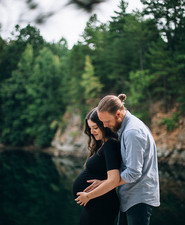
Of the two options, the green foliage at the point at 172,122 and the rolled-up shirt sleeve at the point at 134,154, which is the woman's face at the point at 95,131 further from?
the green foliage at the point at 172,122

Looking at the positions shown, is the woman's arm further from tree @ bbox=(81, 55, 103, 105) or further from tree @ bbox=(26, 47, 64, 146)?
tree @ bbox=(26, 47, 64, 146)

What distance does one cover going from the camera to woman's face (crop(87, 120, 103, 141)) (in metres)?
1.90

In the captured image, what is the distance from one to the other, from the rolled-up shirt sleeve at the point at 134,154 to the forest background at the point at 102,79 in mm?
5078

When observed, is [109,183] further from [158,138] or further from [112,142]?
[158,138]

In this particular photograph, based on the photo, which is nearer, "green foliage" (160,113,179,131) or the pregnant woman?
the pregnant woman

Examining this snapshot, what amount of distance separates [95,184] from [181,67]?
11571mm

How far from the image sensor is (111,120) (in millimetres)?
1657

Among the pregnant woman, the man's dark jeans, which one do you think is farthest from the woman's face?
the man's dark jeans

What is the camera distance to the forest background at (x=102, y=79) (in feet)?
41.5

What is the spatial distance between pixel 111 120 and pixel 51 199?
6368 mm

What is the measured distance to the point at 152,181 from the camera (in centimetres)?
166

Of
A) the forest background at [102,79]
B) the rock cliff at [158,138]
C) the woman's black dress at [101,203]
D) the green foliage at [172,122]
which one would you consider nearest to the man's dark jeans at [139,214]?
the woman's black dress at [101,203]

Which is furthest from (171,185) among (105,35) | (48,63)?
(48,63)

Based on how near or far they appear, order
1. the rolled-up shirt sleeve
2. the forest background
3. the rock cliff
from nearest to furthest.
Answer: the rolled-up shirt sleeve
the rock cliff
the forest background
